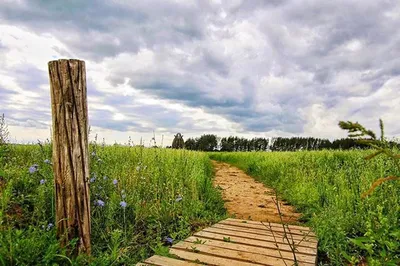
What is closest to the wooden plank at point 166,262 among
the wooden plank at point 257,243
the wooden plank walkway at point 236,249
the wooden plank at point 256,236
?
the wooden plank walkway at point 236,249

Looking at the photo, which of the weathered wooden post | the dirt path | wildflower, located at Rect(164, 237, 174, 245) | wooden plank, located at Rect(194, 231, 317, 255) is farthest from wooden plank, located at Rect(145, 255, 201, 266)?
the dirt path

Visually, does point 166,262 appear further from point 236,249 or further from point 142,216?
point 142,216

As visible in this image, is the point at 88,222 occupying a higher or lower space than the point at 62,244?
higher

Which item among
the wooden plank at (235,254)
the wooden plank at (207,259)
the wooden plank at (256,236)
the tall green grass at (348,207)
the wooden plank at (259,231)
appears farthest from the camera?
the wooden plank at (259,231)

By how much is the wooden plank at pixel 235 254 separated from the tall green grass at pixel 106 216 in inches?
12.8

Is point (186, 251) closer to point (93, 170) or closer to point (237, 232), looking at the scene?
point (237, 232)

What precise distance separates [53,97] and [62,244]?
1.53 metres

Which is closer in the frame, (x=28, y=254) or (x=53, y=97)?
(x=28, y=254)

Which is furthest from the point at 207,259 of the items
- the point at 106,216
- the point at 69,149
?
the point at 69,149

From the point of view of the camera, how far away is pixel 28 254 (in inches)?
114

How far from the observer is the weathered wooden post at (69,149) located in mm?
3389

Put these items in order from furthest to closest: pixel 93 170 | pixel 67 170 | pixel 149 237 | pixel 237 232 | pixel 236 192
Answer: pixel 236 192 < pixel 93 170 < pixel 237 232 < pixel 149 237 < pixel 67 170

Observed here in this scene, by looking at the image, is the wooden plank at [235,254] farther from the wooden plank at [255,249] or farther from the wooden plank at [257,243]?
the wooden plank at [257,243]

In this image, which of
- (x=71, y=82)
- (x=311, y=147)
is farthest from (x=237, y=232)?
(x=311, y=147)
